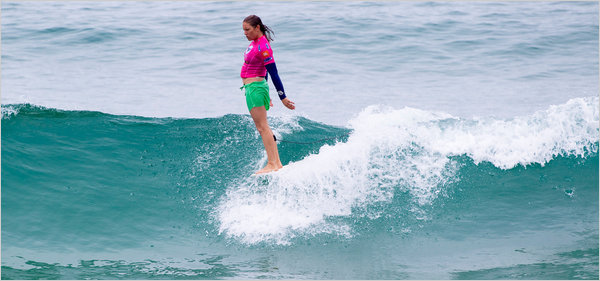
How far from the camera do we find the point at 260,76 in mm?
6543

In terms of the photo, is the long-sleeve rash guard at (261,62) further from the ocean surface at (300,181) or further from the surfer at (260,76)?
the ocean surface at (300,181)

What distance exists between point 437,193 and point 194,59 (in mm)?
8898

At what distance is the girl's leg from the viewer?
6652mm

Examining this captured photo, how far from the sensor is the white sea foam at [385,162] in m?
6.60

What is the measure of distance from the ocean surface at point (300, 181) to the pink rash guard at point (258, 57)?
1.13 meters

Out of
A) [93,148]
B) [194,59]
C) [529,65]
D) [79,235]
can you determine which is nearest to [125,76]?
[194,59]

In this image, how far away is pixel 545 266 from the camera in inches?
239

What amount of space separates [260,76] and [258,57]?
23 cm

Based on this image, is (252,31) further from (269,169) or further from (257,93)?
(269,169)

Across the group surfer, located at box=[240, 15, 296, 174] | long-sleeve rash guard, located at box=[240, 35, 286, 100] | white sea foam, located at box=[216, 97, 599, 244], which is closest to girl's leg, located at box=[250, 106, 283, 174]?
surfer, located at box=[240, 15, 296, 174]

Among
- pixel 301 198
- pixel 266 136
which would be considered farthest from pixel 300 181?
pixel 266 136

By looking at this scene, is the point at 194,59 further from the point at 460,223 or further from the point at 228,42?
the point at 460,223

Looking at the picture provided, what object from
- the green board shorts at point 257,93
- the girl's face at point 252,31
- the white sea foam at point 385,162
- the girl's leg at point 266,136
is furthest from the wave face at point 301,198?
the girl's face at point 252,31

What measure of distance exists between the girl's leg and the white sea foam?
119 millimetres
